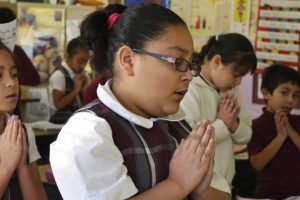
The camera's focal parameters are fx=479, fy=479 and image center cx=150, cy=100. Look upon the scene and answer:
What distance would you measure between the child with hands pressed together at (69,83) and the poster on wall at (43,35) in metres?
0.33

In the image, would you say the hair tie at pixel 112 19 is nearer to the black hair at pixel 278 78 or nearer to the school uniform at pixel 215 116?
the school uniform at pixel 215 116

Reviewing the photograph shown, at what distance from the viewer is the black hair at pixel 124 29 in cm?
99

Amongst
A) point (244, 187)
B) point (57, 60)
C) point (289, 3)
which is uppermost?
point (289, 3)

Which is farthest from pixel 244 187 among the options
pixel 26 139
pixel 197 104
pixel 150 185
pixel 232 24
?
pixel 150 185

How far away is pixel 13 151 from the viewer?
4.02ft

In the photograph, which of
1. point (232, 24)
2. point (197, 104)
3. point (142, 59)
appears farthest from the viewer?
point (232, 24)

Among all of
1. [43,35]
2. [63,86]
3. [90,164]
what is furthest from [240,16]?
[90,164]

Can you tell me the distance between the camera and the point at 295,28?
9.43ft

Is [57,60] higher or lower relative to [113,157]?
lower

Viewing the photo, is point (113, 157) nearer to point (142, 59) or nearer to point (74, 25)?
point (142, 59)

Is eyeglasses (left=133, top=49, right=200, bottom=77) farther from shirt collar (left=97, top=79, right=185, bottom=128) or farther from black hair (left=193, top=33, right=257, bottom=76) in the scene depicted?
black hair (left=193, top=33, right=257, bottom=76)

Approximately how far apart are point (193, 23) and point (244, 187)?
1.23 meters

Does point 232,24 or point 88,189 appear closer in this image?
point 88,189

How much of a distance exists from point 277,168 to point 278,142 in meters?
0.14
